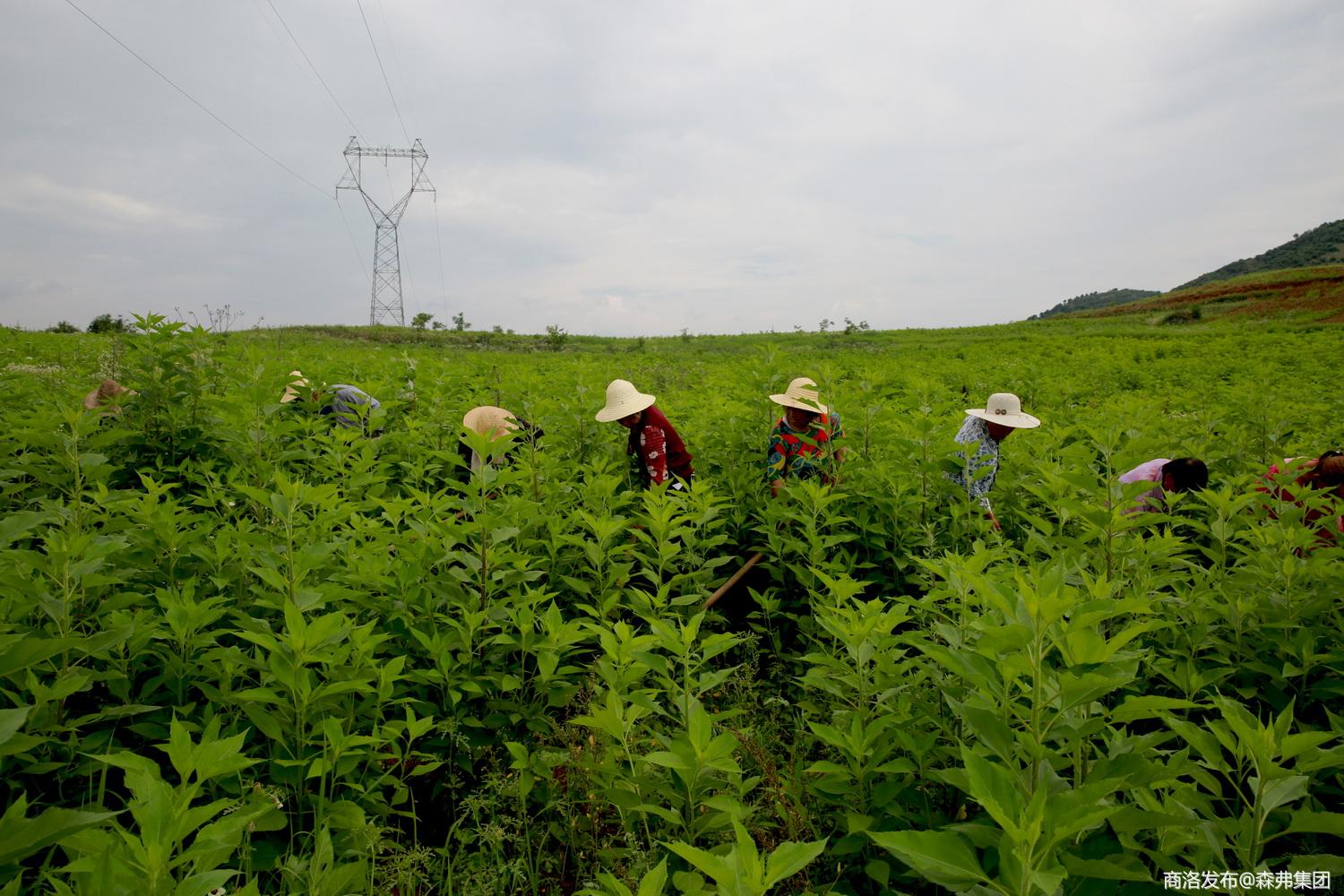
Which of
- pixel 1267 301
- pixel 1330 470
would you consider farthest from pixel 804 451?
pixel 1267 301

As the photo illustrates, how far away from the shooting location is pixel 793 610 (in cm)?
408

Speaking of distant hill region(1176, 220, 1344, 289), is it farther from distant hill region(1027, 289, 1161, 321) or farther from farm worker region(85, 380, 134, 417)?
farm worker region(85, 380, 134, 417)

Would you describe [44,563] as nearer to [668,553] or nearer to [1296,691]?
[668,553]

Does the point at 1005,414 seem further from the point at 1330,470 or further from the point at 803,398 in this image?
the point at 1330,470

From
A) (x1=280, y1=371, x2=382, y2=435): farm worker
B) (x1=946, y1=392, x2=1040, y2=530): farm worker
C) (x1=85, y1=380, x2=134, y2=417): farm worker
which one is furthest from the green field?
(x1=946, y1=392, x2=1040, y2=530): farm worker

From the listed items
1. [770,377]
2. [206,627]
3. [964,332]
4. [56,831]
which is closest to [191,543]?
[206,627]

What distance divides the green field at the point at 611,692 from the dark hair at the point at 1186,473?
91cm

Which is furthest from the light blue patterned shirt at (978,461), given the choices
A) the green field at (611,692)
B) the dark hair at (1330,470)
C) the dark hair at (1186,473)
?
the dark hair at (1330,470)

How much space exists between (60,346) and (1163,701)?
19134mm

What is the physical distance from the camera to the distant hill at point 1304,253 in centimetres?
8044

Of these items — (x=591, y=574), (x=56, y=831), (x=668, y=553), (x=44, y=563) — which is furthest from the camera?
(x=591, y=574)

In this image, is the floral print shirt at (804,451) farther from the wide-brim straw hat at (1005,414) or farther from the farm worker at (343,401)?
the farm worker at (343,401)

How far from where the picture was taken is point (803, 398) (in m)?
4.68

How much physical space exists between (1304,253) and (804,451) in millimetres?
121550
